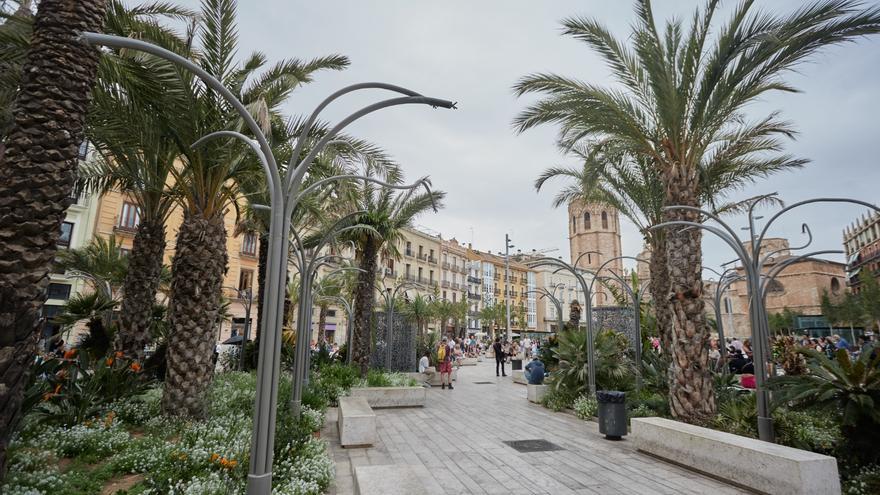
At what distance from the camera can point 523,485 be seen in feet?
19.3

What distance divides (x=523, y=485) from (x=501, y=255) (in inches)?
3216

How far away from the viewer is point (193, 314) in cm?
787

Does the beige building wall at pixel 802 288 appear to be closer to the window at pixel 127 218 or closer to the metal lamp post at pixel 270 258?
the window at pixel 127 218

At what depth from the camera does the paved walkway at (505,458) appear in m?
5.82

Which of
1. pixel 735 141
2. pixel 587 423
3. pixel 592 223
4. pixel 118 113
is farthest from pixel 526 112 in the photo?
pixel 592 223

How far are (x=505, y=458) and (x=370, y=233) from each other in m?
11.1

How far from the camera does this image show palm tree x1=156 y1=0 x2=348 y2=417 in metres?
7.69

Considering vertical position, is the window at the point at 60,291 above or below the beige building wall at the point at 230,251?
below

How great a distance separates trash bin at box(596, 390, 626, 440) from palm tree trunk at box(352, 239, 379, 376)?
9704mm

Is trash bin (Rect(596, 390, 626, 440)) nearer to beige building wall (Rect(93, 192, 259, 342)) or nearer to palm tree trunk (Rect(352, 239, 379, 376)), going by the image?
palm tree trunk (Rect(352, 239, 379, 376))

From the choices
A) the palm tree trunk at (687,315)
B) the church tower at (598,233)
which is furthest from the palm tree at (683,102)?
the church tower at (598,233)

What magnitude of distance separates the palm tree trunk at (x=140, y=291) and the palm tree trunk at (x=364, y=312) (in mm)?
6794

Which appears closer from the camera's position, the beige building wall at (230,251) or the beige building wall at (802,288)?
the beige building wall at (230,251)

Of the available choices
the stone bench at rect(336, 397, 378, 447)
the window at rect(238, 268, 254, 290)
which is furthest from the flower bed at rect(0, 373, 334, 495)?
the window at rect(238, 268, 254, 290)
